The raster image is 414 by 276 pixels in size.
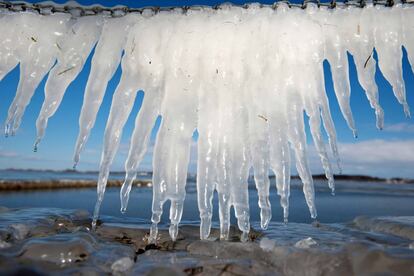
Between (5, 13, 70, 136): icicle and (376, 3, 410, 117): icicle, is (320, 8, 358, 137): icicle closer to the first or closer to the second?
(376, 3, 410, 117): icicle

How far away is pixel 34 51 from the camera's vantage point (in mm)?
3297

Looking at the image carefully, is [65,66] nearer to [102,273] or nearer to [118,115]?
[118,115]

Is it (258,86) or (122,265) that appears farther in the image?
(258,86)

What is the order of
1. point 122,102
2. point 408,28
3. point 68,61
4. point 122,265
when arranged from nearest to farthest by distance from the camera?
1. point 122,265
2. point 408,28
3. point 122,102
4. point 68,61

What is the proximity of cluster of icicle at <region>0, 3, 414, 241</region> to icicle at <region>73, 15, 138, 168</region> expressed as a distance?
0.04 ft

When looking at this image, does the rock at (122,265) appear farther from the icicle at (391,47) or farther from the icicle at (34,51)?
the icicle at (391,47)

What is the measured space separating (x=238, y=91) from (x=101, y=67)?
1.27 meters

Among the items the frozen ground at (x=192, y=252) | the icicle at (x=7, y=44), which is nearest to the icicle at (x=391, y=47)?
the frozen ground at (x=192, y=252)

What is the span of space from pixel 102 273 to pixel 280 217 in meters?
5.91

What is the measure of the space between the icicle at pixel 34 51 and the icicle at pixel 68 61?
0.32ft

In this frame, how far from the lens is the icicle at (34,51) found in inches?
129

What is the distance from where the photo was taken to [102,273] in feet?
7.10

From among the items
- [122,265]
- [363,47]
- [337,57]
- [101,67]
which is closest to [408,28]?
[363,47]

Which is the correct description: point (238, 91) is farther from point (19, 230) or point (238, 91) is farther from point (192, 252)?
point (19, 230)
